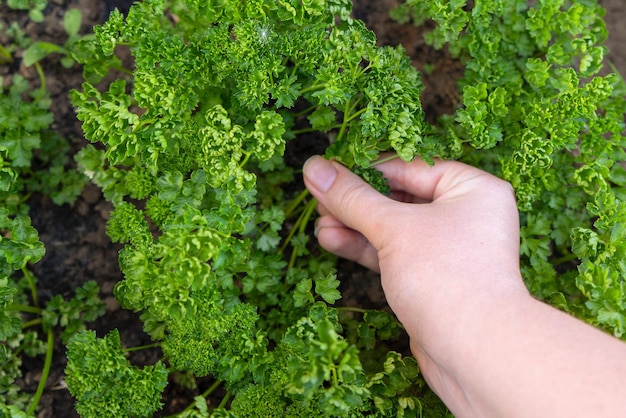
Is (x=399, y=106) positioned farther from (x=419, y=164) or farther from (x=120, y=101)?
(x=120, y=101)

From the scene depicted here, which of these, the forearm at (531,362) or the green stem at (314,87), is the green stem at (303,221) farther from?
the forearm at (531,362)

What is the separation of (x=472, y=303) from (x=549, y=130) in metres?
1.05

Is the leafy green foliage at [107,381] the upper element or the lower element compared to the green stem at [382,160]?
lower

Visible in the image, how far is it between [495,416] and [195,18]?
6.86 ft

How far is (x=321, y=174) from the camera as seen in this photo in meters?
2.59

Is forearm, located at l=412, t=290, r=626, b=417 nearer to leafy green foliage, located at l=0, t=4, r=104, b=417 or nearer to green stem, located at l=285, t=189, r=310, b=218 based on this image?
green stem, located at l=285, t=189, r=310, b=218

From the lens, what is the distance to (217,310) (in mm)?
2301

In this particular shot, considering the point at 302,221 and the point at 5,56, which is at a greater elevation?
the point at 5,56

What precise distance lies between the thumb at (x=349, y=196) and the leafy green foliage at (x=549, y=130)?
0.51 m

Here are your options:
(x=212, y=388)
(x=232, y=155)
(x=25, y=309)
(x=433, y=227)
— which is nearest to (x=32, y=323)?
(x=25, y=309)

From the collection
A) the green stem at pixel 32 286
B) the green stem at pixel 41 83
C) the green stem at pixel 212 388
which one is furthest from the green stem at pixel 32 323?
the green stem at pixel 41 83

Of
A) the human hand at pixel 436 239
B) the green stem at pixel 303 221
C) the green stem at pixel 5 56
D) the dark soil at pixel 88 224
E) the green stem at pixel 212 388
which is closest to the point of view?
the human hand at pixel 436 239

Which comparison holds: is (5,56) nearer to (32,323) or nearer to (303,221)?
(32,323)

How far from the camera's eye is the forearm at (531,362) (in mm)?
1624
